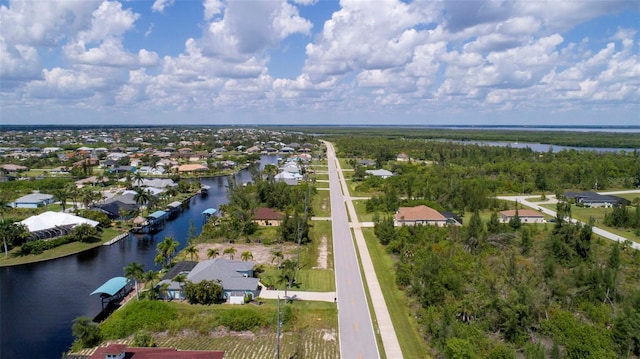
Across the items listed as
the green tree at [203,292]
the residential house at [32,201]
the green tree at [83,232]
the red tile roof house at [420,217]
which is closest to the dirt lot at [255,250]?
the green tree at [203,292]

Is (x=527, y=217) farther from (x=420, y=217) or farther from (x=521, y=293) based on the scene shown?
(x=521, y=293)

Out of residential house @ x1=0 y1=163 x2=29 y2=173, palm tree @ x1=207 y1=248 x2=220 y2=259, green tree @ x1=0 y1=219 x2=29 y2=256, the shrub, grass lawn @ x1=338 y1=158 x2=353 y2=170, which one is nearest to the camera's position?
the shrub

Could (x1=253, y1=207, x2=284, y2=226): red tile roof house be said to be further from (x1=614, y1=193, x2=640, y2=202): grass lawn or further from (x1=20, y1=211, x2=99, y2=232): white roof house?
(x1=614, y1=193, x2=640, y2=202): grass lawn

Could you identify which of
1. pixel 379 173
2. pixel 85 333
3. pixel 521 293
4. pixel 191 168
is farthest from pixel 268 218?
pixel 191 168

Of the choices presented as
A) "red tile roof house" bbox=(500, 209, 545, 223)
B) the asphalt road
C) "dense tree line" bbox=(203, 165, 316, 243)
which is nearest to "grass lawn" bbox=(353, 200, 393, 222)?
the asphalt road

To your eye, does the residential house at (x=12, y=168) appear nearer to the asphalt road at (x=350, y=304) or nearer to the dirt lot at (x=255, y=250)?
the dirt lot at (x=255, y=250)

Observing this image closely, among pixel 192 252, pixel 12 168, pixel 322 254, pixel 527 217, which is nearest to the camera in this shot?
pixel 192 252
